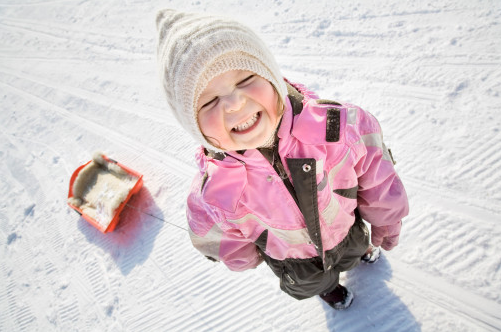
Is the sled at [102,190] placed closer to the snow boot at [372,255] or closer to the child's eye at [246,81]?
the snow boot at [372,255]

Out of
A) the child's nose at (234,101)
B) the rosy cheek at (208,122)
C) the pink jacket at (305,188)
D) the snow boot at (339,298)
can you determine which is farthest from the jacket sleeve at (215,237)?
the snow boot at (339,298)

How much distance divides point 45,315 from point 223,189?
317cm

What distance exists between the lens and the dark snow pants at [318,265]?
1.65 m

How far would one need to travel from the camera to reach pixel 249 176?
4.40 ft

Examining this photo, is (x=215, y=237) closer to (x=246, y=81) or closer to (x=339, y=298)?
(x=246, y=81)

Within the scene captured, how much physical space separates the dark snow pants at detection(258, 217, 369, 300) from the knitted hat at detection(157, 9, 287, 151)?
940 millimetres

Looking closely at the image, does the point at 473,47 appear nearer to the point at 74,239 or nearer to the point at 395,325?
the point at 395,325

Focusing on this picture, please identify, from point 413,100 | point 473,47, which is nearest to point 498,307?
point 413,100

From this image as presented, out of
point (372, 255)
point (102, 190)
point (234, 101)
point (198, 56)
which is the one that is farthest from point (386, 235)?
point (102, 190)

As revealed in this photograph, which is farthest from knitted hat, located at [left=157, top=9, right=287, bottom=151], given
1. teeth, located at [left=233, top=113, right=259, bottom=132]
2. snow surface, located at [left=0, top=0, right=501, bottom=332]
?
snow surface, located at [left=0, top=0, right=501, bottom=332]

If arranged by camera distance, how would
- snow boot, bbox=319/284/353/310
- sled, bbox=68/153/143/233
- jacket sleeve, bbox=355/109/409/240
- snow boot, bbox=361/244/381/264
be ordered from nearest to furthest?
jacket sleeve, bbox=355/109/409/240
snow boot, bbox=319/284/353/310
snow boot, bbox=361/244/381/264
sled, bbox=68/153/143/233

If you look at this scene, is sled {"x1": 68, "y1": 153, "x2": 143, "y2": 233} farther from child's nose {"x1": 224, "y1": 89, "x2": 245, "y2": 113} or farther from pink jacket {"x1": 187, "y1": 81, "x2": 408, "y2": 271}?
child's nose {"x1": 224, "y1": 89, "x2": 245, "y2": 113}

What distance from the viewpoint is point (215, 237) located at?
1.54 meters

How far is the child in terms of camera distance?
1031mm
